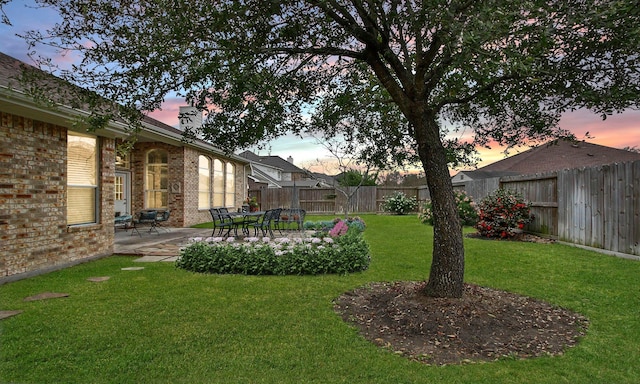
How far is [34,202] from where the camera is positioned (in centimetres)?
598

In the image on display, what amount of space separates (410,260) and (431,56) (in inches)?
167

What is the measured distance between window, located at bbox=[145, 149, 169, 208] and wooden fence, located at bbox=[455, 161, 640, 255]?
12215 millimetres

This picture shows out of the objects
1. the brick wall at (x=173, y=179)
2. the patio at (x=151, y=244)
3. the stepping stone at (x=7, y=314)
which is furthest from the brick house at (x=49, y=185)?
the brick wall at (x=173, y=179)

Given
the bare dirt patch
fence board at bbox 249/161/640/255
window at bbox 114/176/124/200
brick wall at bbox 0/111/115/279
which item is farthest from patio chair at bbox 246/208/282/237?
fence board at bbox 249/161/640/255

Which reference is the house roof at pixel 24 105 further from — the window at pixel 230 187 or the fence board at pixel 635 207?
the window at pixel 230 187

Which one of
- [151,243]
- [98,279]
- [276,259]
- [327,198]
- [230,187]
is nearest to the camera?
[98,279]

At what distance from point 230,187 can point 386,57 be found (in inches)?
598

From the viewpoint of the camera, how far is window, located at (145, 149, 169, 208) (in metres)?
13.6

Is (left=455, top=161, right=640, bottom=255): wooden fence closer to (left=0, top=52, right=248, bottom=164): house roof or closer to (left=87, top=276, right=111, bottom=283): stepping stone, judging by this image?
(left=0, top=52, right=248, bottom=164): house roof

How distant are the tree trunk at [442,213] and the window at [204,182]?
12.4 meters

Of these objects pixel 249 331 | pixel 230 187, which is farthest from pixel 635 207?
pixel 230 187

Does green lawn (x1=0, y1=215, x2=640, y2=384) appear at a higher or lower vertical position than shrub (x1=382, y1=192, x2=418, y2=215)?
lower

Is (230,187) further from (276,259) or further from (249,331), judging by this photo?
(249,331)

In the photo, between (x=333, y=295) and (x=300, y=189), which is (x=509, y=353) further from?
(x=300, y=189)
